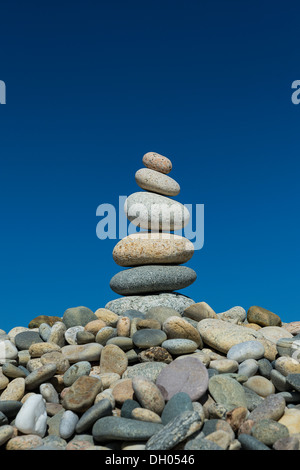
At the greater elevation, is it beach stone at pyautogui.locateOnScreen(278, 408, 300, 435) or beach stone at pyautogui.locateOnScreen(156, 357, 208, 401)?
beach stone at pyautogui.locateOnScreen(156, 357, 208, 401)

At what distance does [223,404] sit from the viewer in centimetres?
637

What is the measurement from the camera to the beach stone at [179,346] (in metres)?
7.51

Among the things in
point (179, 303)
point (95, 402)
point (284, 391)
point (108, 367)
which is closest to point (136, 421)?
point (95, 402)

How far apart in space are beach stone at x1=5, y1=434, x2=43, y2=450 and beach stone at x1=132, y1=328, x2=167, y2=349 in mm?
2274

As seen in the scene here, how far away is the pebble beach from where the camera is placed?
5668 millimetres

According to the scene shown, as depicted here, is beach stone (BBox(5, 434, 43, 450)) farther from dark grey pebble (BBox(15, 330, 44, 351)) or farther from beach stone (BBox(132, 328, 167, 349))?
dark grey pebble (BBox(15, 330, 44, 351))

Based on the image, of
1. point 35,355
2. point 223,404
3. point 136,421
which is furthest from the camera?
point 35,355

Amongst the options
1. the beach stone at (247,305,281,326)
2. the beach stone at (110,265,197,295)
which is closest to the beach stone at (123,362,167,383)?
the beach stone at (110,265,197,295)

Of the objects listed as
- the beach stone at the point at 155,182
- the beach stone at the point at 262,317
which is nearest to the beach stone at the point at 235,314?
the beach stone at the point at 262,317

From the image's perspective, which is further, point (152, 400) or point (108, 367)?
point (108, 367)

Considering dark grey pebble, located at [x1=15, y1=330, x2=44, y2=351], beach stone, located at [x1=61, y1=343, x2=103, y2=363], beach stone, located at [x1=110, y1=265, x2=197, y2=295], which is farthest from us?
beach stone, located at [x1=110, y1=265, x2=197, y2=295]

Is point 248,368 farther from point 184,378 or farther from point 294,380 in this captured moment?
point 184,378
